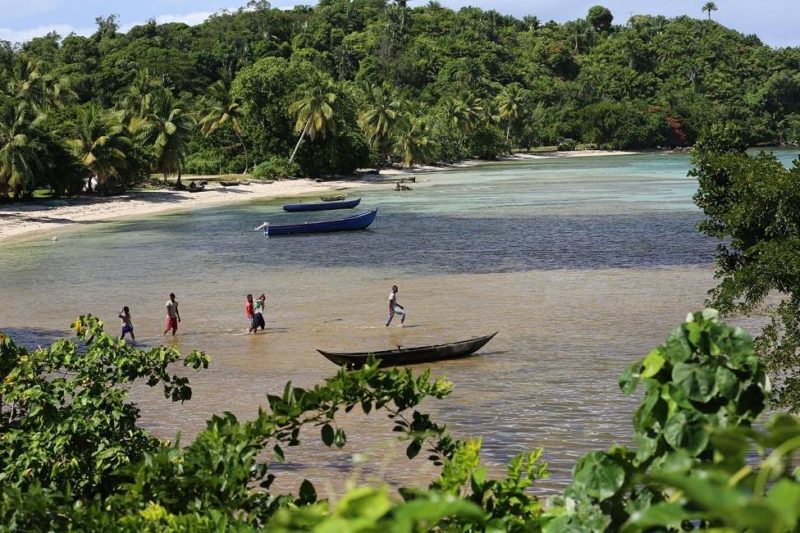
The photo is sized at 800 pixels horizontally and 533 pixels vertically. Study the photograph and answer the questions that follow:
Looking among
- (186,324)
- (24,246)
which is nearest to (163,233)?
(24,246)

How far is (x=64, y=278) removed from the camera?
40.0 meters

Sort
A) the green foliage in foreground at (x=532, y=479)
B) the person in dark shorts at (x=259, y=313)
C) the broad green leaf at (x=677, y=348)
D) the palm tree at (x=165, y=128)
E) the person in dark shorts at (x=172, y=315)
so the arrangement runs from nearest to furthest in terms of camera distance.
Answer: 1. the green foliage in foreground at (x=532, y=479)
2. the broad green leaf at (x=677, y=348)
3. the person in dark shorts at (x=172, y=315)
4. the person in dark shorts at (x=259, y=313)
5. the palm tree at (x=165, y=128)

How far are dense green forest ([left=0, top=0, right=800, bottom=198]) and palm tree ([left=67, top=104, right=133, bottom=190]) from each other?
0.11 metres

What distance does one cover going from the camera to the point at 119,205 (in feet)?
234

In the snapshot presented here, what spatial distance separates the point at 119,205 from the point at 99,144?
4.61 metres

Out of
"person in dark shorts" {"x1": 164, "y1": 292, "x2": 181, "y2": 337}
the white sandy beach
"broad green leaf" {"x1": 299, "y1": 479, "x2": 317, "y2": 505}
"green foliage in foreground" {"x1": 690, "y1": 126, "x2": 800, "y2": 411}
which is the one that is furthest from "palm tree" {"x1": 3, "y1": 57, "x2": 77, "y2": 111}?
"broad green leaf" {"x1": 299, "y1": 479, "x2": 317, "y2": 505}

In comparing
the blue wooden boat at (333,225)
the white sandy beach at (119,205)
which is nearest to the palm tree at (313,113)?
the white sandy beach at (119,205)

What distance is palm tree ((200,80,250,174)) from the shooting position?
315 feet

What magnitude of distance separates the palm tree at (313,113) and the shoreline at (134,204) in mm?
5097

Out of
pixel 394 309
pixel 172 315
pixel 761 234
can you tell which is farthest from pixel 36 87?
pixel 761 234

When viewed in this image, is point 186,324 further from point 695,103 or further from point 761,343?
point 695,103

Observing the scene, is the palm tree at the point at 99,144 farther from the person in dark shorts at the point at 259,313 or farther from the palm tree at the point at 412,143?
the palm tree at the point at 412,143

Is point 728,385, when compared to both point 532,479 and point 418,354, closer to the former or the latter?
point 532,479

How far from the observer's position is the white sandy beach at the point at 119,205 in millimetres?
59062
